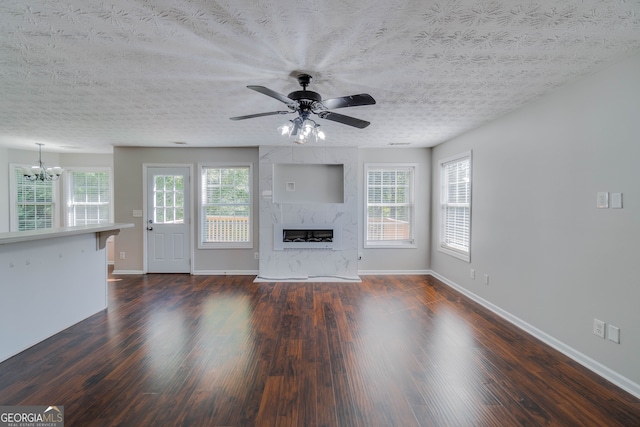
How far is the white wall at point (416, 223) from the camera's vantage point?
5.12 metres

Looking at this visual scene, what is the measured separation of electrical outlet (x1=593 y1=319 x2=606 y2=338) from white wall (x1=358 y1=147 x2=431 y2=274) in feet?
9.86

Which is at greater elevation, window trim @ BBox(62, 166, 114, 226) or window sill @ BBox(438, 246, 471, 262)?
window trim @ BBox(62, 166, 114, 226)

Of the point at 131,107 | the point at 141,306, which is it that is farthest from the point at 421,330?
the point at 131,107

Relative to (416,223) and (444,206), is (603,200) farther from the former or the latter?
(416,223)

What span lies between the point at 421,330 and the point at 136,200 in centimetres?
521

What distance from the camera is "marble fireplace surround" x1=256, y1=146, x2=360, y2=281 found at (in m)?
4.92

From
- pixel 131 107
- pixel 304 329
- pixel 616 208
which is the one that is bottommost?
pixel 304 329

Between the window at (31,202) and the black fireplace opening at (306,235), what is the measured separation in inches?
202

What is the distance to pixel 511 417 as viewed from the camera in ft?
5.50

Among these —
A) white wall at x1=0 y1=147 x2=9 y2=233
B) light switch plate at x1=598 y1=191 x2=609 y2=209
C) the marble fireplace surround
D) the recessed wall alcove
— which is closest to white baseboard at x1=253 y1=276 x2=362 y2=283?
the marble fireplace surround

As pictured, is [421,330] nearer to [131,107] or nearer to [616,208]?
[616,208]

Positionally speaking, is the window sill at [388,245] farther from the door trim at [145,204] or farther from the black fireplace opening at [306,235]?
the door trim at [145,204]

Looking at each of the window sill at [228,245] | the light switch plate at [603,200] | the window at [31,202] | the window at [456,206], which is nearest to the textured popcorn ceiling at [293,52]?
the light switch plate at [603,200]

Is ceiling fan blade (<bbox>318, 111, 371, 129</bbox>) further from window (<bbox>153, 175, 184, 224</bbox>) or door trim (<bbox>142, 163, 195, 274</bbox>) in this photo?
window (<bbox>153, 175, 184, 224</bbox>)
